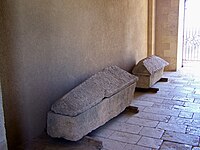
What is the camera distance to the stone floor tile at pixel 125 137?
2.71 meters

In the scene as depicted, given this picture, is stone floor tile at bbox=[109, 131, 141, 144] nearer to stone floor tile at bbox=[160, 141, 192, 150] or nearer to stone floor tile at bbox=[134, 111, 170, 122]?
stone floor tile at bbox=[160, 141, 192, 150]

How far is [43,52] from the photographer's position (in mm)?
2613

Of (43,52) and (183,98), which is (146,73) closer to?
(183,98)

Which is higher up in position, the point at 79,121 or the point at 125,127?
the point at 79,121

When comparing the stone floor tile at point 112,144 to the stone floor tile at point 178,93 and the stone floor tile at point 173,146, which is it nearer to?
the stone floor tile at point 173,146

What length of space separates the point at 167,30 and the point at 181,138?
12.8ft

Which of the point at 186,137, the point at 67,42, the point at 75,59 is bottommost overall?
the point at 186,137

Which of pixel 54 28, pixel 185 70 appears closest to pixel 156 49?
pixel 185 70

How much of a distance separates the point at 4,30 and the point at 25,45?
0.26 m

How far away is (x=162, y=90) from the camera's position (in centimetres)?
455

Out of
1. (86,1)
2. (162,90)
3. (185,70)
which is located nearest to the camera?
(86,1)

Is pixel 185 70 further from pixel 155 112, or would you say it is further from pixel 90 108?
pixel 90 108

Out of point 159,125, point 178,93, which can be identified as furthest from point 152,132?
point 178,93

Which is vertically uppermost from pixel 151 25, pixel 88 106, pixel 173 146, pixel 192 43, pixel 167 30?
pixel 151 25
